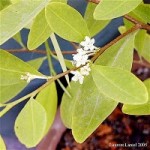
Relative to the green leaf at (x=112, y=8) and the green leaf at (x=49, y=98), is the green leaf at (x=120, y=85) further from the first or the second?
the green leaf at (x=49, y=98)

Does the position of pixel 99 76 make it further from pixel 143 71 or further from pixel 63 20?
pixel 143 71

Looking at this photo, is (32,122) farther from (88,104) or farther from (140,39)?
(140,39)

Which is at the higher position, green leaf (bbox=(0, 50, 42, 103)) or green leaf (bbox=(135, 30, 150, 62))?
green leaf (bbox=(0, 50, 42, 103))

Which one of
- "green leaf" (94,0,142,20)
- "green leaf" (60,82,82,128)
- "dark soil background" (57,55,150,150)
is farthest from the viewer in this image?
"dark soil background" (57,55,150,150)

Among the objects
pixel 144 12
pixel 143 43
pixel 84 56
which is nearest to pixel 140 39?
pixel 143 43

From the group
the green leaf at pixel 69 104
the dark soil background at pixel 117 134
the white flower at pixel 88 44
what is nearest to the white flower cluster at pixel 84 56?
the white flower at pixel 88 44

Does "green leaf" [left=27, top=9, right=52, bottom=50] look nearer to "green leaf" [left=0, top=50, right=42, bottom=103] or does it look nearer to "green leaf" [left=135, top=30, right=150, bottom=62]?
"green leaf" [left=0, top=50, right=42, bottom=103]

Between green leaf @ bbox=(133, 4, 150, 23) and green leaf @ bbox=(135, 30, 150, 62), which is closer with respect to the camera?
Answer: green leaf @ bbox=(133, 4, 150, 23)

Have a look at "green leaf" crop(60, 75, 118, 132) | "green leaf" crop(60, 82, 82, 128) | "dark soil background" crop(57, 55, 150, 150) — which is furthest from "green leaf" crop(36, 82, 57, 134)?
"dark soil background" crop(57, 55, 150, 150)
